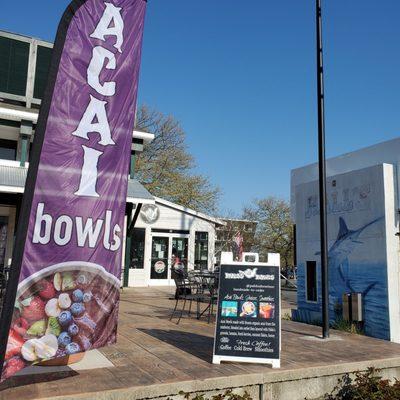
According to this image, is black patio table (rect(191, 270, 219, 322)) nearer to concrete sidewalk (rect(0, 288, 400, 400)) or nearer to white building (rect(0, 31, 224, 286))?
concrete sidewalk (rect(0, 288, 400, 400))

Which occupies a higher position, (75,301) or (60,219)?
(60,219)

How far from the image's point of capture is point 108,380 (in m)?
4.32

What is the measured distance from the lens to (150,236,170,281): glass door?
17562 millimetres

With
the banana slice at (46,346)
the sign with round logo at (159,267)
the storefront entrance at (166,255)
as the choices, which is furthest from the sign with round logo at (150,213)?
the banana slice at (46,346)

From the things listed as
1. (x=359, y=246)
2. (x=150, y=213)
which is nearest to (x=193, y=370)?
(x=359, y=246)

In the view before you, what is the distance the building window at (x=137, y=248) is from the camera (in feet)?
55.9

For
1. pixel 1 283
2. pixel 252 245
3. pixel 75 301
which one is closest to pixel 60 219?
pixel 75 301

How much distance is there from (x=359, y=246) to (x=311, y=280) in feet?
6.67

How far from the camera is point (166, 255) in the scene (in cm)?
1791

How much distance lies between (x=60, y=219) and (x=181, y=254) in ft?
47.4

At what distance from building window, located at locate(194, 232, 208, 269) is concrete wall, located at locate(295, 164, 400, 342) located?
8082 millimetres

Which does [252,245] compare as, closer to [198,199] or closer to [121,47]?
[198,199]

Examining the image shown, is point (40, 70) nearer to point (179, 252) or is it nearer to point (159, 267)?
point (159, 267)

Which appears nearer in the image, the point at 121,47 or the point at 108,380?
the point at 108,380
